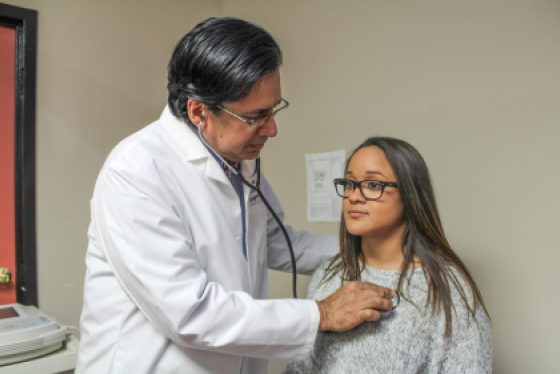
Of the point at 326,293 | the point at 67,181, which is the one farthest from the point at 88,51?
the point at 326,293

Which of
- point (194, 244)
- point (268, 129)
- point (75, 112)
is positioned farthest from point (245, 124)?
point (75, 112)

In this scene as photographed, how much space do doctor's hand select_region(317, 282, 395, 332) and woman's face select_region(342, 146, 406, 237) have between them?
172mm

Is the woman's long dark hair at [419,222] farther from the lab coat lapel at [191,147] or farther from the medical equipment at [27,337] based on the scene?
the medical equipment at [27,337]

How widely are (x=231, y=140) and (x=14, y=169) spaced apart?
51.3 inches

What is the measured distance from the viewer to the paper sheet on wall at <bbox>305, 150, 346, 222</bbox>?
1802 millimetres

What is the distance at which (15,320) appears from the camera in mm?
1389

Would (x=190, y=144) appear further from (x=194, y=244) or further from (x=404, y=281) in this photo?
(x=404, y=281)

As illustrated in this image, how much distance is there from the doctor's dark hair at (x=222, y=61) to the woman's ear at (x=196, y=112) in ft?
0.07

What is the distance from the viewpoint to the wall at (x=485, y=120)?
3.82 ft

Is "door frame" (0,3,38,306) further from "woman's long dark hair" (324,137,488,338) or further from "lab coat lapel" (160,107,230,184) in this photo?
"woman's long dark hair" (324,137,488,338)

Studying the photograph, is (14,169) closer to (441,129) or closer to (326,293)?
(326,293)

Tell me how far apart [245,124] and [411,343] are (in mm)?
677

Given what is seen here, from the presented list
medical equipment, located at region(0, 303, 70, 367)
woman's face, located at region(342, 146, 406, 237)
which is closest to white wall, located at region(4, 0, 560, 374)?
woman's face, located at region(342, 146, 406, 237)

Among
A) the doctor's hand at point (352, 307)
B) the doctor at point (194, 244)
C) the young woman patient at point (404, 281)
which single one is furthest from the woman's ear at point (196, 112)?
the doctor's hand at point (352, 307)
